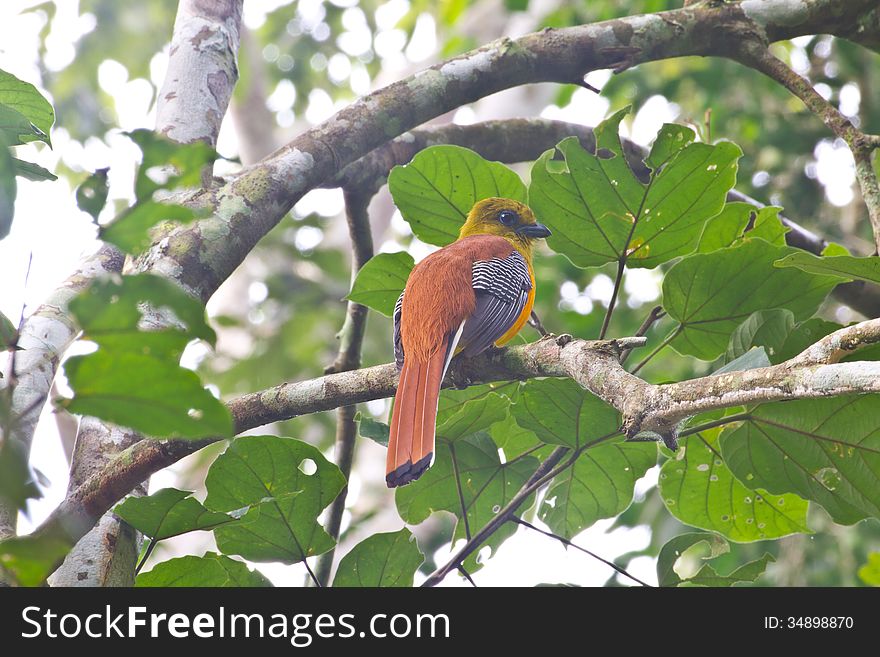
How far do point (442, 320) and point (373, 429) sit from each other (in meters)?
0.71

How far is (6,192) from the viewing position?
4.14ft

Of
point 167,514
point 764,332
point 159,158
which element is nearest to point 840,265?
point 764,332

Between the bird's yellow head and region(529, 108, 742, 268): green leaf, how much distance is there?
1239 millimetres

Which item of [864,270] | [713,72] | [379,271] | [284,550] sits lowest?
[284,550]

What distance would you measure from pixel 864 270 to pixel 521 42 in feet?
4.88

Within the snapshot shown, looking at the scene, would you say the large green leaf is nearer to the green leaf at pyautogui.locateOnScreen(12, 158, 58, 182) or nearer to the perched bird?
the perched bird

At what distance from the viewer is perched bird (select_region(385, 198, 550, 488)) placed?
2.13m

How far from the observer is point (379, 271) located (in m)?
2.58

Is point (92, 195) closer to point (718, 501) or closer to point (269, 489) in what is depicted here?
point (269, 489)

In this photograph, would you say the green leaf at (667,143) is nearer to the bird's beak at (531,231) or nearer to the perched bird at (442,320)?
the perched bird at (442,320)

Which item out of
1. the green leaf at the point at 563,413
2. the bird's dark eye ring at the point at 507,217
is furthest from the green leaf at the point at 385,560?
the bird's dark eye ring at the point at 507,217

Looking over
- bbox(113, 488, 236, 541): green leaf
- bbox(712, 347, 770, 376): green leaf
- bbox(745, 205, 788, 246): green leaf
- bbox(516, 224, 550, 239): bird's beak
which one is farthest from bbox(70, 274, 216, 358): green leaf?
bbox(516, 224, 550, 239): bird's beak
